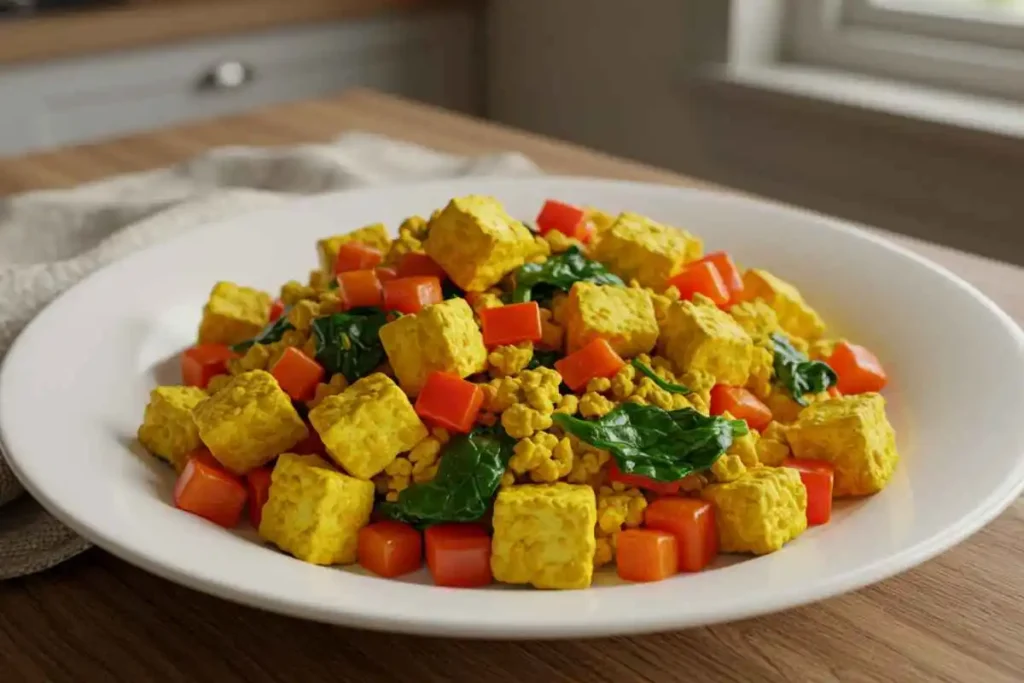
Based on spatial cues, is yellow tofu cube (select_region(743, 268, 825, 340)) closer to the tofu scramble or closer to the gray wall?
the tofu scramble

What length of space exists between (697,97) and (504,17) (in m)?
0.79

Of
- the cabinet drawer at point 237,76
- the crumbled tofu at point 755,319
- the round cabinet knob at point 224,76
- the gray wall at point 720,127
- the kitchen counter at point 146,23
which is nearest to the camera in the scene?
the crumbled tofu at point 755,319

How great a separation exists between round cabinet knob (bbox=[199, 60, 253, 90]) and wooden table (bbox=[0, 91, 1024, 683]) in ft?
7.04

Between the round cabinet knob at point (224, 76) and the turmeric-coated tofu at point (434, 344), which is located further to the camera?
the round cabinet knob at point (224, 76)

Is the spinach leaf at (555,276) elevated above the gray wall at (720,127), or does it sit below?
above

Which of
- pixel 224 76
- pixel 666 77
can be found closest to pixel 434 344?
pixel 666 77

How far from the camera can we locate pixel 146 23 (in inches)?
103

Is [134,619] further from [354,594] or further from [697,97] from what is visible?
[697,97]

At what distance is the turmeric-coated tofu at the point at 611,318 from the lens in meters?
0.88

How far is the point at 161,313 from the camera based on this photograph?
1.09 metres

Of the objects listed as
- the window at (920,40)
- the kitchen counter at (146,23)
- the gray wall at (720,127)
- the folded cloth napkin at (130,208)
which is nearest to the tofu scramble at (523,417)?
the folded cloth napkin at (130,208)

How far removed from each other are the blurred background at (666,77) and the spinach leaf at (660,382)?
1.46 metres

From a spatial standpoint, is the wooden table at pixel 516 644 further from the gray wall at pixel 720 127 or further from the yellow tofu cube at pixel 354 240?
the gray wall at pixel 720 127

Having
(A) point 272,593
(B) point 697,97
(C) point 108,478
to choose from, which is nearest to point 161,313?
(C) point 108,478
